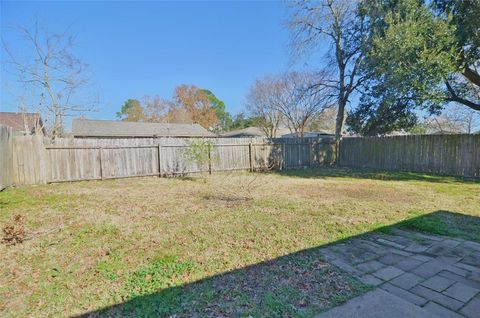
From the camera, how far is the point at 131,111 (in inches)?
1353

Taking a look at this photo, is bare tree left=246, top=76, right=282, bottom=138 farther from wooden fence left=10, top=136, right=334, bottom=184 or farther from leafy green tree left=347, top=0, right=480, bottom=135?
leafy green tree left=347, top=0, right=480, bottom=135

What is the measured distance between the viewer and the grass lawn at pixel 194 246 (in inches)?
78.0

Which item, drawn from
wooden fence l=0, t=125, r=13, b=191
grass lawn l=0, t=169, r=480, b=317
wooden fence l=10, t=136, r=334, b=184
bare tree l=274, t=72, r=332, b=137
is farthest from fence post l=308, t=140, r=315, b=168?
wooden fence l=0, t=125, r=13, b=191

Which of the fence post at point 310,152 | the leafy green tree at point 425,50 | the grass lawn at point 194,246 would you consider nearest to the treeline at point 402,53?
the leafy green tree at point 425,50

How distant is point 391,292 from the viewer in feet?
6.73

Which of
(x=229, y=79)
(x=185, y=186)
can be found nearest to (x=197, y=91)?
(x=229, y=79)

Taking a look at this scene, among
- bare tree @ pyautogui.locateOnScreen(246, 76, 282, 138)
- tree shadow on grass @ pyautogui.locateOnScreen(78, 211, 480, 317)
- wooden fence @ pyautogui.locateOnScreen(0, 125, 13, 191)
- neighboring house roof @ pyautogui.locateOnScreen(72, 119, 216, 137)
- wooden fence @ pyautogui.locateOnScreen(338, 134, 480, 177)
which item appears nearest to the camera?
tree shadow on grass @ pyautogui.locateOnScreen(78, 211, 480, 317)

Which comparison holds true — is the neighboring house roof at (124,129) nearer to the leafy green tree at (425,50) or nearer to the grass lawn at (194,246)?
the grass lawn at (194,246)

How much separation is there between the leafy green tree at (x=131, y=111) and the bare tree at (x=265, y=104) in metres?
15.7

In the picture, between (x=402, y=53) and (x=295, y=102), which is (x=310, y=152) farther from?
(x=295, y=102)

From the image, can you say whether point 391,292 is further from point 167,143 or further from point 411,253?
point 167,143

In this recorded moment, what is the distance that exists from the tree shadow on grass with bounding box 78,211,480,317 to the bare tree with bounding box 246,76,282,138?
72.1 ft

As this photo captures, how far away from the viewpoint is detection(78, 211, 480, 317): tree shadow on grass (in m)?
1.85

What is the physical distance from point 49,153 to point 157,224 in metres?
5.90
